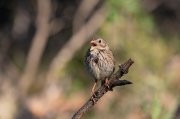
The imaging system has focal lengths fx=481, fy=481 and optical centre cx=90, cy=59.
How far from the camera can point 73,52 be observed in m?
11.4

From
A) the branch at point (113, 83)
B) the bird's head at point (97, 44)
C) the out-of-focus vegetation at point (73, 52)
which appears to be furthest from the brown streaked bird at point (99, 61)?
the out-of-focus vegetation at point (73, 52)

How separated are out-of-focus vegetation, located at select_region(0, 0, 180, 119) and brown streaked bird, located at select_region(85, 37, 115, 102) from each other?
133 inches

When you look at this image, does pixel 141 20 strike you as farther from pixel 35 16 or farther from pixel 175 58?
pixel 35 16

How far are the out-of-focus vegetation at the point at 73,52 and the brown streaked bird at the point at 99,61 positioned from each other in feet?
11.0

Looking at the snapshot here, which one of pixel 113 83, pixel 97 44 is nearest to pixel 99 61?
pixel 97 44

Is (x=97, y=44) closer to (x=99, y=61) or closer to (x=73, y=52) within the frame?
(x=99, y=61)

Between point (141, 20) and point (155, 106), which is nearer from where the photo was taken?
point (155, 106)

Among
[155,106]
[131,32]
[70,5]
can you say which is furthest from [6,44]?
[155,106]

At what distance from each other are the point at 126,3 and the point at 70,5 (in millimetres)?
3362

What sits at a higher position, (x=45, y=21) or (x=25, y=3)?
(x=25, y=3)

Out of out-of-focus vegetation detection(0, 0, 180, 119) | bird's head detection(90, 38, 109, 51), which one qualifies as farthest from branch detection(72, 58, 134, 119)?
out-of-focus vegetation detection(0, 0, 180, 119)

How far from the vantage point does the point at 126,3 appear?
9039 mm

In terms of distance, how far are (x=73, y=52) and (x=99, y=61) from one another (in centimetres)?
664

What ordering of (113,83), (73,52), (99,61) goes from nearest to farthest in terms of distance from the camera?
(113,83)
(99,61)
(73,52)
